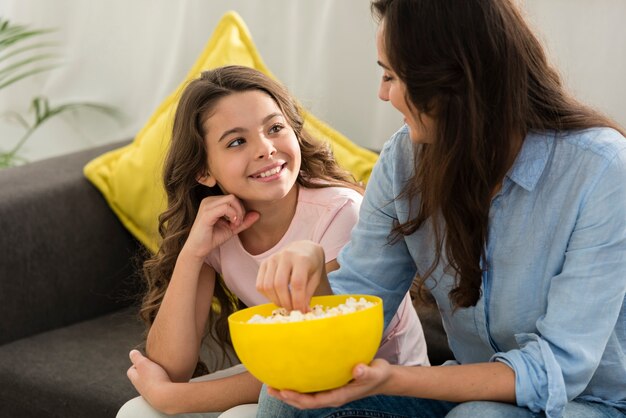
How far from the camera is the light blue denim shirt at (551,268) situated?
1.29 meters

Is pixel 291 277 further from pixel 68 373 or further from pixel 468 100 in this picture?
pixel 68 373

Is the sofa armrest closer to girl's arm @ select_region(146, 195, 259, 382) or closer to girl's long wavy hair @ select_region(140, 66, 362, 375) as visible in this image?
girl's long wavy hair @ select_region(140, 66, 362, 375)

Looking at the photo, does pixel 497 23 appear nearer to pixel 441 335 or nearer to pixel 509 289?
pixel 509 289

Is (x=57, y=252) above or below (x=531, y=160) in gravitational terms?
below

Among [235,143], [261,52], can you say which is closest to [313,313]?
[235,143]

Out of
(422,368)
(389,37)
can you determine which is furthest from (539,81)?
(422,368)

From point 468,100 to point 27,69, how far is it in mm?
2226

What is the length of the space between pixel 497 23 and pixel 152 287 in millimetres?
915

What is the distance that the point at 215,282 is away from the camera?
1906mm

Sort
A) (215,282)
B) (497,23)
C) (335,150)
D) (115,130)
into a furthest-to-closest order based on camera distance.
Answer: (115,130) < (335,150) < (215,282) < (497,23)

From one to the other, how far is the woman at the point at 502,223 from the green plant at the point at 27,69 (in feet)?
6.16

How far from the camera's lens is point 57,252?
2.29m

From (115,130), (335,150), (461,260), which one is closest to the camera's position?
(461,260)

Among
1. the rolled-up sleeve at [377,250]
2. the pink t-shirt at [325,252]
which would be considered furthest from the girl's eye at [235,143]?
the rolled-up sleeve at [377,250]
